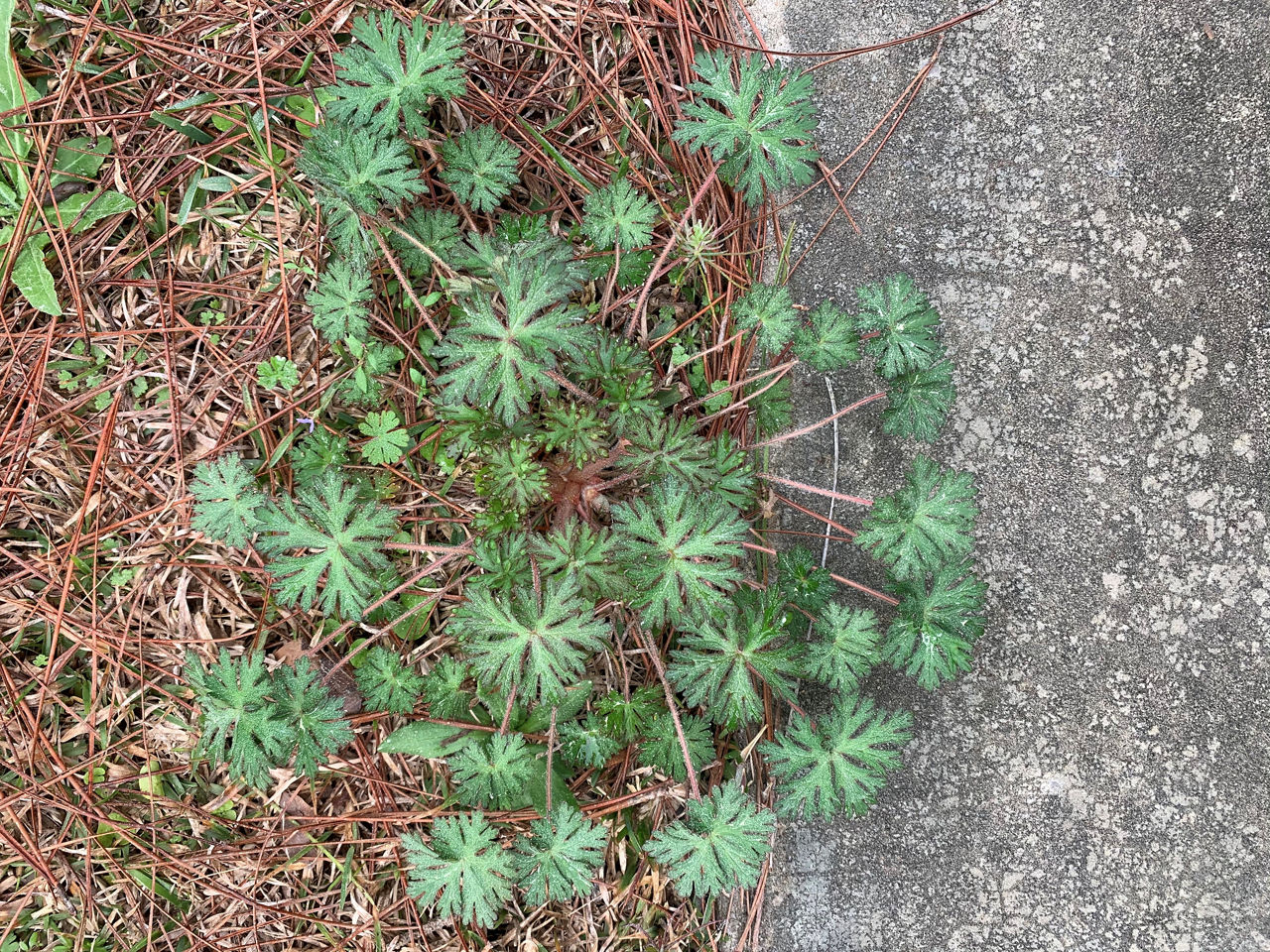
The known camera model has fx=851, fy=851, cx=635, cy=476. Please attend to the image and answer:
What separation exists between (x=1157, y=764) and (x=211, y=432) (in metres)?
2.84

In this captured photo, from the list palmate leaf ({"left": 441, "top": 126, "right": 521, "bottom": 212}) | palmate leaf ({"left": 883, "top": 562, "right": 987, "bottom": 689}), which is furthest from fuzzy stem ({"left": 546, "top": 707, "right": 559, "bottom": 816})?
palmate leaf ({"left": 441, "top": 126, "right": 521, "bottom": 212})

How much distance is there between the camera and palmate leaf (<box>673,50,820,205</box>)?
2.22 metres

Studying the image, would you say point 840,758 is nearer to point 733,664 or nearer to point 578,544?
point 733,664

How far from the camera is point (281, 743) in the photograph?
2139mm

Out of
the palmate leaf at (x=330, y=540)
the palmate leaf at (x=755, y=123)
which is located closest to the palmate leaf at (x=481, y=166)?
the palmate leaf at (x=755, y=123)

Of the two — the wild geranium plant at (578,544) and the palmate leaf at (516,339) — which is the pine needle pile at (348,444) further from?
the palmate leaf at (516,339)

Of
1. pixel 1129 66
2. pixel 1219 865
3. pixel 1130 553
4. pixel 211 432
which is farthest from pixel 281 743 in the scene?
pixel 1129 66

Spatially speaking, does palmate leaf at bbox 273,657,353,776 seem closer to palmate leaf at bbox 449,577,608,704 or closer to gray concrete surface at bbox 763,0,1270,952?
palmate leaf at bbox 449,577,608,704

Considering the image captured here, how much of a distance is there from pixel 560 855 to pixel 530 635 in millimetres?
571

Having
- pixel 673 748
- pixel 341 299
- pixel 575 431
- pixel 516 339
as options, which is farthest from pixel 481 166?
pixel 673 748

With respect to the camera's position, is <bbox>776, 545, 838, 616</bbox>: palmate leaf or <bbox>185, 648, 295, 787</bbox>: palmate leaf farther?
<bbox>776, 545, 838, 616</bbox>: palmate leaf

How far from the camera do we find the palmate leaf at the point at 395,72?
219 cm

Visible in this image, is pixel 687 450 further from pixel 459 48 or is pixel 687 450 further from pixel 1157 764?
pixel 1157 764

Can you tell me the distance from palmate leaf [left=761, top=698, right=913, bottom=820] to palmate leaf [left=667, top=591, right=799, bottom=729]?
135 millimetres
